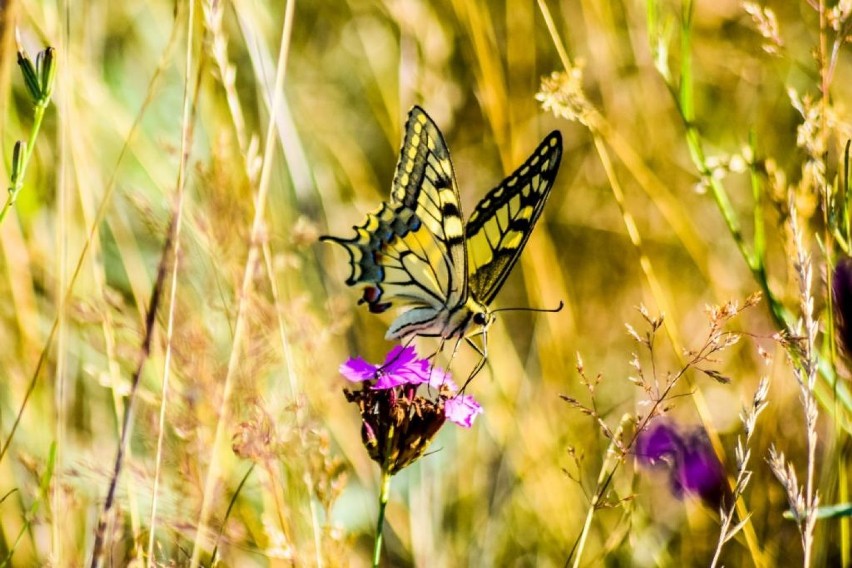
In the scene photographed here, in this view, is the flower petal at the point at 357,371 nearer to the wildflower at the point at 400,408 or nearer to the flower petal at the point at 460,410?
the wildflower at the point at 400,408

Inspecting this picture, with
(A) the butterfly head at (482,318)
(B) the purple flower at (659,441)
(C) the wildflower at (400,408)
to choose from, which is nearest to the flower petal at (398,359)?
(C) the wildflower at (400,408)

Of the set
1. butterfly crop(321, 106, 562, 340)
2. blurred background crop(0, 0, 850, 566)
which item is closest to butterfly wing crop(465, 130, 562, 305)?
butterfly crop(321, 106, 562, 340)

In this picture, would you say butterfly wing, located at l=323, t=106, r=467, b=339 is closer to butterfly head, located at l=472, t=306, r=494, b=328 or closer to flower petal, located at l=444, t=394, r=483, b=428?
butterfly head, located at l=472, t=306, r=494, b=328

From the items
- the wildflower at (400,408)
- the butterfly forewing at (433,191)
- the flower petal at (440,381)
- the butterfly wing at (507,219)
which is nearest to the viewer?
the wildflower at (400,408)

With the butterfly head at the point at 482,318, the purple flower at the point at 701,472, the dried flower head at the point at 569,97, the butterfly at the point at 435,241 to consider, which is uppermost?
the dried flower head at the point at 569,97

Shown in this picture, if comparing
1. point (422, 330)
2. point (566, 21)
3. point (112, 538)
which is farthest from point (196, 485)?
point (566, 21)

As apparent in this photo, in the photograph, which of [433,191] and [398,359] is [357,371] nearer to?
Answer: [398,359]

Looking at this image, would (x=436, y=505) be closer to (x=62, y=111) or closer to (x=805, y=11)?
(x=62, y=111)
